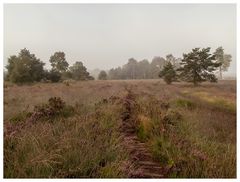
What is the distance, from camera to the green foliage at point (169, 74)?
120 ft

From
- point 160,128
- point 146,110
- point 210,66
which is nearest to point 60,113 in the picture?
point 146,110

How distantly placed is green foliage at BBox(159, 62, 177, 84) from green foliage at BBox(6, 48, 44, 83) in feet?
53.0

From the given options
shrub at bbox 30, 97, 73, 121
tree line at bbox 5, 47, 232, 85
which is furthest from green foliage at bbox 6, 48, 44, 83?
shrub at bbox 30, 97, 73, 121

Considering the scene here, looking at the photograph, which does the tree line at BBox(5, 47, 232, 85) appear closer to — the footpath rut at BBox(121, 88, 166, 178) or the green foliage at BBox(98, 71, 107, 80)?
the green foliage at BBox(98, 71, 107, 80)

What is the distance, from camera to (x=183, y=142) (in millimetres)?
5000

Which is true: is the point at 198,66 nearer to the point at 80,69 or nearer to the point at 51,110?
the point at 80,69

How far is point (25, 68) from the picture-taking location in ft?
100

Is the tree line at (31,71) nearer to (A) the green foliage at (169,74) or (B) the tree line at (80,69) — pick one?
(B) the tree line at (80,69)

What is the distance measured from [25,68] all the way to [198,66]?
66.9 feet

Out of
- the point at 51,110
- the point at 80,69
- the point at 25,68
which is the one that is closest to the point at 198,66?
the point at 80,69

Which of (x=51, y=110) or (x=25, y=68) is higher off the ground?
(x=25, y=68)

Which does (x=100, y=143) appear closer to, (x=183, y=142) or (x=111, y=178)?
(x=111, y=178)

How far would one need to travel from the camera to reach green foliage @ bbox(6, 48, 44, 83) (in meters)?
30.2

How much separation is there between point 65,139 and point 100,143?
55 centimetres
